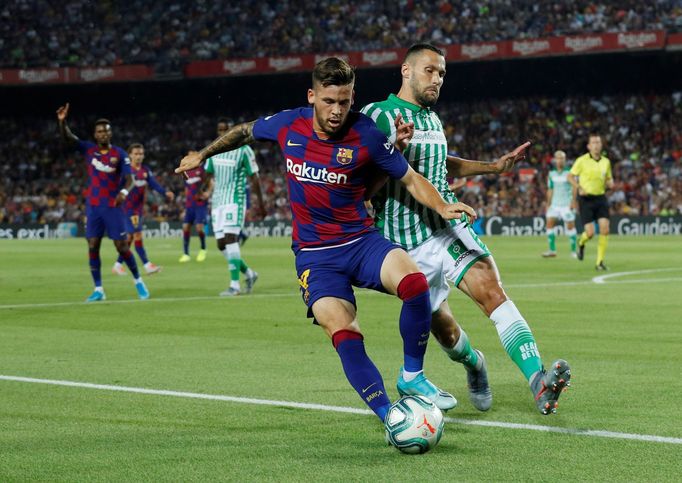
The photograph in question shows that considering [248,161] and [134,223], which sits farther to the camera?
[134,223]

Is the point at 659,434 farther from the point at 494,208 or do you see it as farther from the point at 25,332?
the point at 494,208

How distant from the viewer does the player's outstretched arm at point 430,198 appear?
6004 millimetres

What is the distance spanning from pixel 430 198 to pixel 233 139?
4.27 ft

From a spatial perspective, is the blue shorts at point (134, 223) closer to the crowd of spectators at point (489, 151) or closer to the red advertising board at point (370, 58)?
the crowd of spectators at point (489, 151)

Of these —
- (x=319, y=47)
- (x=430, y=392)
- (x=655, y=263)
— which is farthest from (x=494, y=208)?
(x=430, y=392)

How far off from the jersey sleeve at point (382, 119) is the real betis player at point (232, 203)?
365 inches

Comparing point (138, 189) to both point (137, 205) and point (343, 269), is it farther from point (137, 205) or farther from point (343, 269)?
point (343, 269)

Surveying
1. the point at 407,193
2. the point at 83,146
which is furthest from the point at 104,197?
the point at 407,193

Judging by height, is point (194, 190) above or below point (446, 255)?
above

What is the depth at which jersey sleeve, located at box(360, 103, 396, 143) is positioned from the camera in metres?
Answer: 6.78

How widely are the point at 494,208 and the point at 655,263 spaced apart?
21.2 metres

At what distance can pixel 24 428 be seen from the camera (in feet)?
20.1

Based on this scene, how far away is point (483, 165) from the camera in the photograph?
741 cm

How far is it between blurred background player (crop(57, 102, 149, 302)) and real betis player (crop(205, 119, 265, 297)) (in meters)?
1.31
